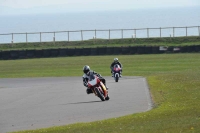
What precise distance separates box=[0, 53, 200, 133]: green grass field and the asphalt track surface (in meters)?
0.75

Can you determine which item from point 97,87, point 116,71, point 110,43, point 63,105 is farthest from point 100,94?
point 110,43

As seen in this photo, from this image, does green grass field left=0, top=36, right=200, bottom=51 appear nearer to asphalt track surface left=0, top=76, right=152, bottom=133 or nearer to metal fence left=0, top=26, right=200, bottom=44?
metal fence left=0, top=26, right=200, bottom=44

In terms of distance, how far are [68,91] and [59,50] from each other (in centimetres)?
3052

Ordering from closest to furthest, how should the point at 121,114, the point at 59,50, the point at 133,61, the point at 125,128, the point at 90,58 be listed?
the point at 125,128 → the point at 121,114 → the point at 133,61 → the point at 90,58 → the point at 59,50

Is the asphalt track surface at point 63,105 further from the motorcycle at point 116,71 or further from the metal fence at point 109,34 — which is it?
the metal fence at point 109,34

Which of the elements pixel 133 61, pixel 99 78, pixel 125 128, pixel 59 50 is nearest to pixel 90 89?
pixel 99 78

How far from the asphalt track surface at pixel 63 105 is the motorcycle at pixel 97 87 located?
313 millimetres

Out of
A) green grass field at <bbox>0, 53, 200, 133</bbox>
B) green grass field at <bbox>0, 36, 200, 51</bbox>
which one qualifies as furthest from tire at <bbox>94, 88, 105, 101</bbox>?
green grass field at <bbox>0, 36, 200, 51</bbox>

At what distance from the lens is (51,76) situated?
42.4m

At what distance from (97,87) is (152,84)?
6.53 metres

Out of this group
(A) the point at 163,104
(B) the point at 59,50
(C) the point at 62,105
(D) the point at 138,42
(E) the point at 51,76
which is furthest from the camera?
(D) the point at 138,42

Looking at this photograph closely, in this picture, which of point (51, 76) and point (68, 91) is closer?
point (68, 91)

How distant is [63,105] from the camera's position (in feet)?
75.9

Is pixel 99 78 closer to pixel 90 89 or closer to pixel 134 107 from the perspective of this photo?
pixel 90 89
